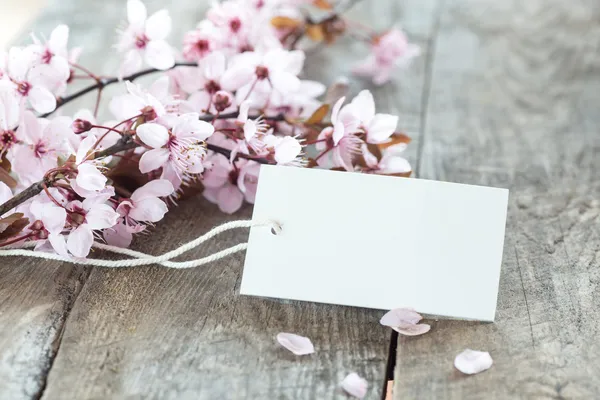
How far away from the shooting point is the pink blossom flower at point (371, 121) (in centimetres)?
88

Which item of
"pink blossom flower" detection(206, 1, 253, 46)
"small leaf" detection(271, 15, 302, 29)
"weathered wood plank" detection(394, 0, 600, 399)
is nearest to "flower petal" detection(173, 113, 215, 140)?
"weathered wood plank" detection(394, 0, 600, 399)

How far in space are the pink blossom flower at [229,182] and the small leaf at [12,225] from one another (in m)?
0.22

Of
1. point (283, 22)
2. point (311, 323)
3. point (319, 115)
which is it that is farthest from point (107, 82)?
point (283, 22)

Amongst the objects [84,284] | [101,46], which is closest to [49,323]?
[84,284]

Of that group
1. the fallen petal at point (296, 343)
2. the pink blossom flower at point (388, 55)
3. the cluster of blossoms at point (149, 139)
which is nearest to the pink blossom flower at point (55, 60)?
the cluster of blossoms at point (149, 139)

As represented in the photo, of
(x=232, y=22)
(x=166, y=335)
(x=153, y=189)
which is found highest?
(x=232, y=22)

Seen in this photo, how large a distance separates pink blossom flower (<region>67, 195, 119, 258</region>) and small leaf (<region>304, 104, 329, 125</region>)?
0.30 metres

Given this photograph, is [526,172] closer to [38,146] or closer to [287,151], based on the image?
[287,151]

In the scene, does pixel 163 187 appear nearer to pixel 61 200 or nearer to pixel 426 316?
pixel 61 200

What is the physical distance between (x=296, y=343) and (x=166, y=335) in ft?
0.43

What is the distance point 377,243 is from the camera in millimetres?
783

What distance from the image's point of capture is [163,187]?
0.83m

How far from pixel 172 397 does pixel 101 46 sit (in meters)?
1.00

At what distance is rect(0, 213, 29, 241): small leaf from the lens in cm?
79
